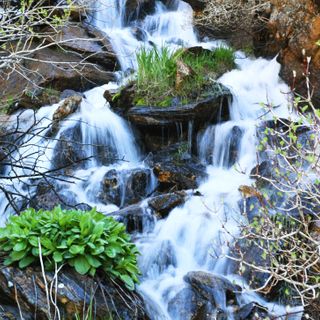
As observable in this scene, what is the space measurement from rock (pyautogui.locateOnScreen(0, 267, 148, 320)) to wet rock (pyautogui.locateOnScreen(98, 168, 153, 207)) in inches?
140

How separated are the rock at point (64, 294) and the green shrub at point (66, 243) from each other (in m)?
0.10

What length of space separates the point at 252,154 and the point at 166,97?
1.90 meters

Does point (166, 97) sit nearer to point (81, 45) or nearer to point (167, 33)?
point (81, 45)

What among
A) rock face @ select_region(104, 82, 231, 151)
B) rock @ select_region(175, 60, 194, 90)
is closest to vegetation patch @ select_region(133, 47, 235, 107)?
rock @ select_region(175, 60, 194, 90)

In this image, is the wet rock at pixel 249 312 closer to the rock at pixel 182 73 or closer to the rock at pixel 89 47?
the rock at pixel 182 73

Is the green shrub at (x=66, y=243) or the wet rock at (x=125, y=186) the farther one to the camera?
the wet rock at (x=125, y=186)

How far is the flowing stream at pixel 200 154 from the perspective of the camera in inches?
225

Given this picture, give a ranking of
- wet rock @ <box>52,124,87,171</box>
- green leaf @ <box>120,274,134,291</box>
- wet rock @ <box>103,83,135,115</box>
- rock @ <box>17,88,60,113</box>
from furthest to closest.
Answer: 1. rock @ <box>17,88,60,113</box>
2. wet rock @ <box>103,83,135,115</box>
3. wet rock @ <box>52,124,87,171</box>
4. green leaf @ <box>120,274,134,291</box>

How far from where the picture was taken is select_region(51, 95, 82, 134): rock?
9195 mm

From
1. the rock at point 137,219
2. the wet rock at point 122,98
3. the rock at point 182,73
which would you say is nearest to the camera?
the rock at point 137,219

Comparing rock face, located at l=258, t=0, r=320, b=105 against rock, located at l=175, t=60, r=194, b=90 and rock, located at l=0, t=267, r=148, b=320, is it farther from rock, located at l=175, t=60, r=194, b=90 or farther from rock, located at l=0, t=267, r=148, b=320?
rock, located at l=0, t=267, r=148, b=320

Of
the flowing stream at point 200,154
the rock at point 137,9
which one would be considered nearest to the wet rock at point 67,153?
the flowing stream at point 200,154

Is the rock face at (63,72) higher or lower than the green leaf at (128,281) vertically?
lower

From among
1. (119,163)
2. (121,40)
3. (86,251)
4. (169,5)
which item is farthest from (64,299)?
(169,5)
